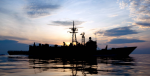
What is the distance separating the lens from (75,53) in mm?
87188

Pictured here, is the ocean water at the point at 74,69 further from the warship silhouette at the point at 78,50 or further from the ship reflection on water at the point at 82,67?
the warship silhouette at the point at 78,50

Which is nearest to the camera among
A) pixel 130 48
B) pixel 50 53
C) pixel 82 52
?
pixel 130 48

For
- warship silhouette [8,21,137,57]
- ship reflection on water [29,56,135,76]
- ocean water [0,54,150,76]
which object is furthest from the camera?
warship silhouette [8,21,137,57]

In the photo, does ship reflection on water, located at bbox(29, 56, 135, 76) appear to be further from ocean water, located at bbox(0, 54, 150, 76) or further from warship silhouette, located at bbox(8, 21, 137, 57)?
warship silhouette, located at bbox(8, 21, 137, 57)

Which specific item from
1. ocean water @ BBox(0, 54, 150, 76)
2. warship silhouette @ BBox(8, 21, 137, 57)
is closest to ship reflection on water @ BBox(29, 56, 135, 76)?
ocean water @ BBox(0, 54, 150, 76)

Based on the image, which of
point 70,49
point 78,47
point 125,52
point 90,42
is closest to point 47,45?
point 70,49

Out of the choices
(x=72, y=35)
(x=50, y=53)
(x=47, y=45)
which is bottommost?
(x=50, y=53)

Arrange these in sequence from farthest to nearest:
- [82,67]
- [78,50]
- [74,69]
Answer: [78,50], [82,67], [74,69]

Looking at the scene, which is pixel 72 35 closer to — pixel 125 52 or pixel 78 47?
pixel 78 47

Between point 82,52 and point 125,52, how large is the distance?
28119 millimetres

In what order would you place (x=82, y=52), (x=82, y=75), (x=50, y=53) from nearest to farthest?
1. (x=82, y=75)
2. (x=82, y=52)
3. (x=50, y=53)

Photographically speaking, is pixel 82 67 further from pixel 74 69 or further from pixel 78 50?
pixel 78 50

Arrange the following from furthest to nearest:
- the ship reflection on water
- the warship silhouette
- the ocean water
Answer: the warship silhouette < the ship reflection on water < the ocean water

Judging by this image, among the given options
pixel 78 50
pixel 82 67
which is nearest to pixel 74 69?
pixel 82 67
